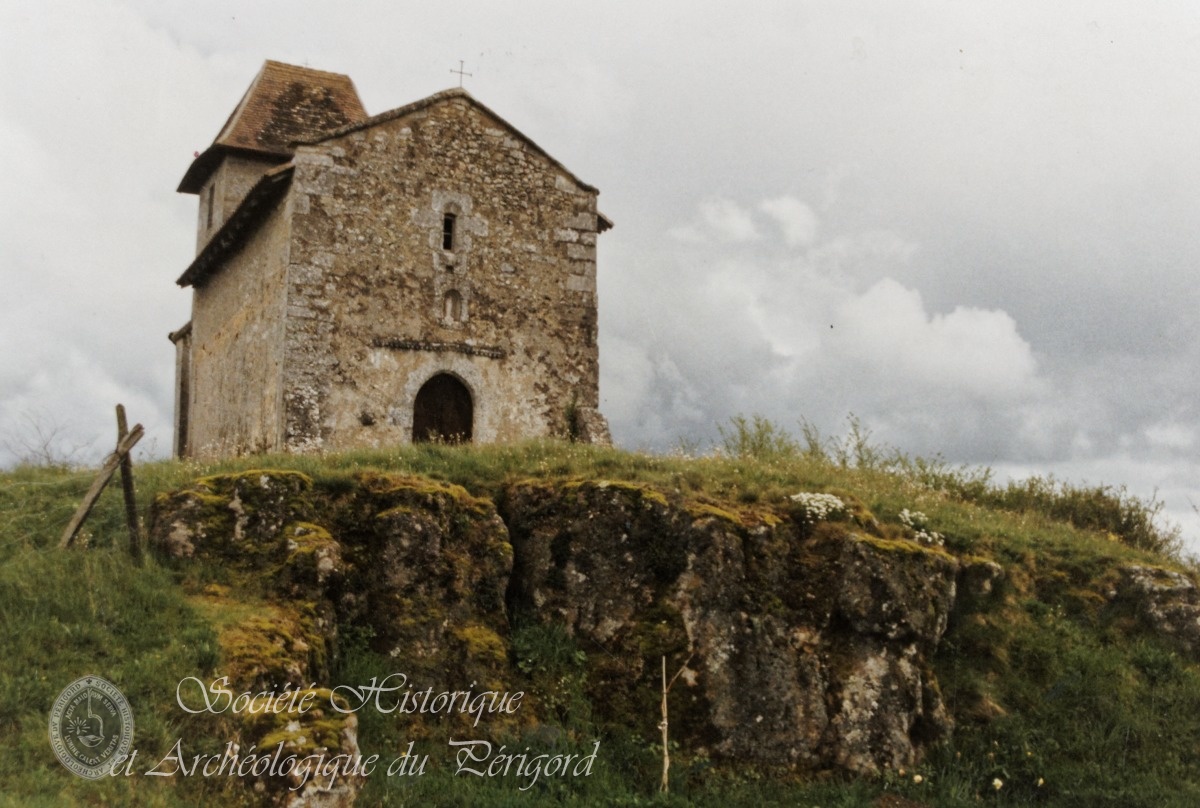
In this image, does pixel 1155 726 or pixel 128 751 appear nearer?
pixel 128 751

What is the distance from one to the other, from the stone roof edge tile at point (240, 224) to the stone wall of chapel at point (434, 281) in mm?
429

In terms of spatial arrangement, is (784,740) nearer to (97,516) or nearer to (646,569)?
(646,569)

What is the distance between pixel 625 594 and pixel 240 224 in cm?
1122

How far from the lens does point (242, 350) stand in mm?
19531

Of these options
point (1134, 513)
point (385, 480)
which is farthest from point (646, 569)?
point (1134, 513)

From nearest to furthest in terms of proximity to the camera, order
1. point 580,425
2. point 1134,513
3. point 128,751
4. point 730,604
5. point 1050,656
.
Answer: point 128,751
point 730,604
point 1050,656
point 1134,513
point 580,425

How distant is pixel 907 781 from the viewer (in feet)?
35.8

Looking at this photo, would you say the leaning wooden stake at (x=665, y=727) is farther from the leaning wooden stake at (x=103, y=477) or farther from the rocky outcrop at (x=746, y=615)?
the leaning wooden stake at (x=103, y=477)

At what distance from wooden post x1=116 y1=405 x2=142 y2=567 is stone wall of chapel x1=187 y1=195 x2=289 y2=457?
6067mm

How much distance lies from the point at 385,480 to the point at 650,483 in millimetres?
3076

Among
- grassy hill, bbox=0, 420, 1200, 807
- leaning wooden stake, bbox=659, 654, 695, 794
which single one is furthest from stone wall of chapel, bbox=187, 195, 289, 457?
leaning wooden stake, bbox=659, 654, 695, 794

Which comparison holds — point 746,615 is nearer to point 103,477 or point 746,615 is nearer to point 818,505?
point 818,505

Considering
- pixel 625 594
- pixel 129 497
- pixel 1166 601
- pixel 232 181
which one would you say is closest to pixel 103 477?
pixel 129 497

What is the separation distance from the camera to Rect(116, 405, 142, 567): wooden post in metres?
A: 10.5
